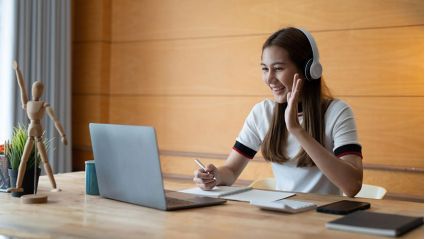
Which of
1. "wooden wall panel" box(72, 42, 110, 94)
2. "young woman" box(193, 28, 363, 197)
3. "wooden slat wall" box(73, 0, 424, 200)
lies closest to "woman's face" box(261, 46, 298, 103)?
"young woman" box(193, 28, 363, 197)

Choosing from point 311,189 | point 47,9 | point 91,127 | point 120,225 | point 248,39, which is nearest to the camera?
point 120,225

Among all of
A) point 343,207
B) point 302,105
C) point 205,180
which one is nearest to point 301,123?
point 302,105

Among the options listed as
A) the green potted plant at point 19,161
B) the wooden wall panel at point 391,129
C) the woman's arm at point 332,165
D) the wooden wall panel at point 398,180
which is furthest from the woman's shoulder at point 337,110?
the green potted plant at point 19,161

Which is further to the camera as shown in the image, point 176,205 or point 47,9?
point 47,9

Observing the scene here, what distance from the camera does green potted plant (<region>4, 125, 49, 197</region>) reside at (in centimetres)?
189

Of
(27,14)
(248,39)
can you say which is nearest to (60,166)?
(27,14)

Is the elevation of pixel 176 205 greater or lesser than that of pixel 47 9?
lesser

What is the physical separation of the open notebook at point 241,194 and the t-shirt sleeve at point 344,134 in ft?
1.25

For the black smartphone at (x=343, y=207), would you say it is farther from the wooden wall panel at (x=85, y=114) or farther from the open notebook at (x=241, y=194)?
the wooden wall panel at (x=85, y=114)

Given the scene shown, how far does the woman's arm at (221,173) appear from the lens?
80.5 inches

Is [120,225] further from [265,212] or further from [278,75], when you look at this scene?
[278,75]

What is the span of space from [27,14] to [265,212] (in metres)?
2.77

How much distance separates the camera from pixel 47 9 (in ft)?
13.0

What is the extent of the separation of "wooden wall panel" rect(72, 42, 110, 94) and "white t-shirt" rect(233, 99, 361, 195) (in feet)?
6.10
